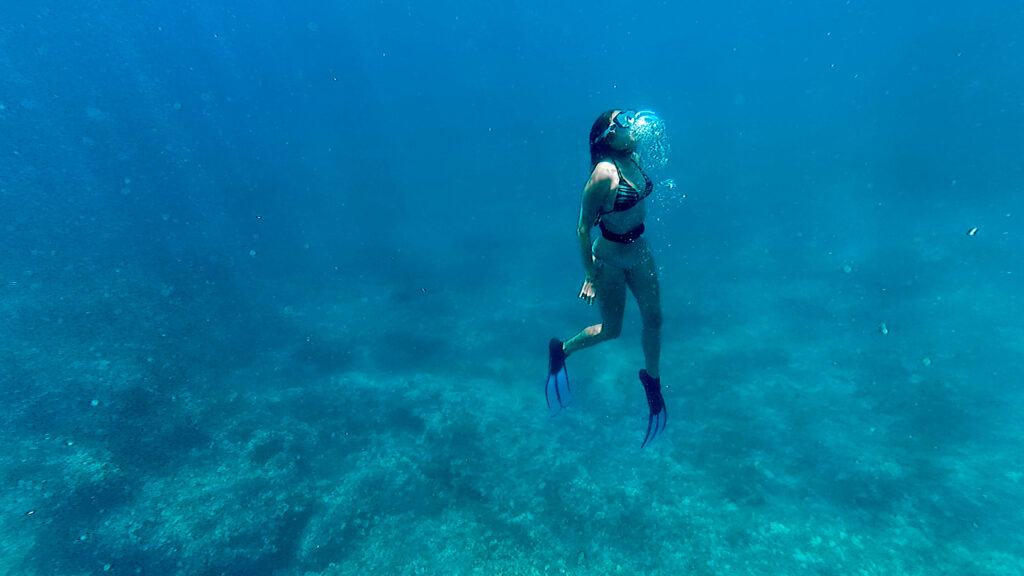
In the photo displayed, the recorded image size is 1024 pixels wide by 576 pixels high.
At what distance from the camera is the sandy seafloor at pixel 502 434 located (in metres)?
5.31

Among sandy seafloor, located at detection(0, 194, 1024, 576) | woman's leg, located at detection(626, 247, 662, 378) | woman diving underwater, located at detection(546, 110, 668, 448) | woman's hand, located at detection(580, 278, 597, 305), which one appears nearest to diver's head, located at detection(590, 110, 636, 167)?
woman diving underwater, located at detection(546, 110, 668, 448)

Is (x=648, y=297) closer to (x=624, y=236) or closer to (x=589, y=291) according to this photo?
(x=589, y=291)

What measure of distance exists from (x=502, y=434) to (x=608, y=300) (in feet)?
10.4

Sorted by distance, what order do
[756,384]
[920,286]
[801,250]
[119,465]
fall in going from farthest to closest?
[801,250] < [920,286] < [756,384] < [119,465]

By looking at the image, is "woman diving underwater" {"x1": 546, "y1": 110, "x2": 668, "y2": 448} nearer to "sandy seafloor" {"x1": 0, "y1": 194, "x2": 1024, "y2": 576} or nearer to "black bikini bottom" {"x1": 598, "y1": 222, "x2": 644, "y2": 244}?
"black bikini bottom" {"x1": 598, "y1": 222, "x2": 644, "y2": 244}

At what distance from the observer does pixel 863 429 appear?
272 inches

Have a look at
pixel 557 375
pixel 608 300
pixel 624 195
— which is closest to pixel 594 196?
pixel 624 195

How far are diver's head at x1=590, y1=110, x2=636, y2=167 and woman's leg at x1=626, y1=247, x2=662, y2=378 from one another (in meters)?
1.06

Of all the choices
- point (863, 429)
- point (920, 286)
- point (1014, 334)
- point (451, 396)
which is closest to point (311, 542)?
point (451, 396)

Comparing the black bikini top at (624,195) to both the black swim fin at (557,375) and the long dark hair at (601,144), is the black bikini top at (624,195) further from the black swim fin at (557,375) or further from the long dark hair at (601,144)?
the black swim fin at (557,375)

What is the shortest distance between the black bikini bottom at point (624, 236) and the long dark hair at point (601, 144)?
2.06ft

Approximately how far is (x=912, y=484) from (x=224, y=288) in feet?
47.5

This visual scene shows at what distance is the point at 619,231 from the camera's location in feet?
14.7

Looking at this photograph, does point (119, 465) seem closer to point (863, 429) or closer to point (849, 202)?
point (863, 429)
